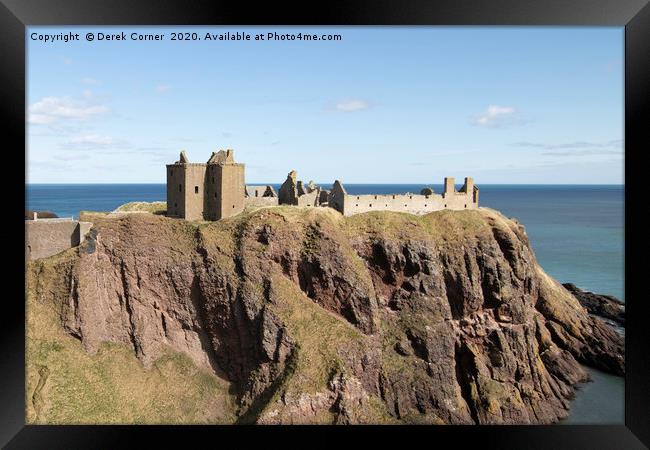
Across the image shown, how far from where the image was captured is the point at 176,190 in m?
45.0

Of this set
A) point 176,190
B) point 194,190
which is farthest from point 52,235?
point 194,190

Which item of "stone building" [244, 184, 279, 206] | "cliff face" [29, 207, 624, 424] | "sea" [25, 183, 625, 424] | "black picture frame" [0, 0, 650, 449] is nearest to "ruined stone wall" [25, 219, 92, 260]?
"cliff face" [29, 207, 624, 424]

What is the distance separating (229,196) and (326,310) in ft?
38.5

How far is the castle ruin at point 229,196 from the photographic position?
44.3 meters

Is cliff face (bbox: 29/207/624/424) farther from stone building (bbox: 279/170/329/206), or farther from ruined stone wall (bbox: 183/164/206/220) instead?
stone building (bbox: 279/170/329/206)

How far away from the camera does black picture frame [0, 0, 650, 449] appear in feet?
51.3

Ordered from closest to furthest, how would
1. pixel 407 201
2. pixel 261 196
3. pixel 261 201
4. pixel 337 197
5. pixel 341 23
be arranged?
pixel 341 23
pixel 337 197
pixel 261 201
pixel 407 201
pixel 261 196

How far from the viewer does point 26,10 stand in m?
16.1

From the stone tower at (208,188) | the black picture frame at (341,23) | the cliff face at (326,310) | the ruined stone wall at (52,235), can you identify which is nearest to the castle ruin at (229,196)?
the stone tower at (208,188)

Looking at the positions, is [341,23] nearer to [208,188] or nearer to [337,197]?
[208,188]

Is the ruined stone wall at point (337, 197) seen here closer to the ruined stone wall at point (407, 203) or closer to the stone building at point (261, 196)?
the ruined stone wall at point (407, 203)
